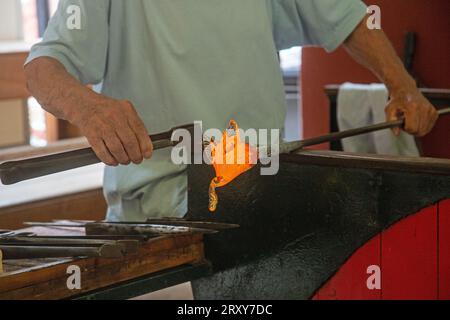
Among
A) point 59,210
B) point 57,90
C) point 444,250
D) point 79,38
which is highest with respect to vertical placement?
point 79,38

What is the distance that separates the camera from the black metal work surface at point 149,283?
5.11 ft

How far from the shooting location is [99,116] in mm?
1533

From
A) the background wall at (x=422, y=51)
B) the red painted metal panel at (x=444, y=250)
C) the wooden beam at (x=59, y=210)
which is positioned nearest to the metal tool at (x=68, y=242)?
the red painted metal panel at (x=444, y=250)

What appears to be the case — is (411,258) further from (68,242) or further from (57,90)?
(57,90)

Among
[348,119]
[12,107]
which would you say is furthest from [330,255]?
[12,107]

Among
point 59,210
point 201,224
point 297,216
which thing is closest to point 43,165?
point 201,224

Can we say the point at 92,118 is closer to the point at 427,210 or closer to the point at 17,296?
the point at 17,296

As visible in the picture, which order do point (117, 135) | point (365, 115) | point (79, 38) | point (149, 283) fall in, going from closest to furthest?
point (117, 135) → point (149, 283) → point (79, 38) → point (365, 115)

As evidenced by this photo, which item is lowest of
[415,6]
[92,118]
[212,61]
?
[92,118]

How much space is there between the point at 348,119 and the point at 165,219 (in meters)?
1.54

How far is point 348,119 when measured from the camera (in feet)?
10.3

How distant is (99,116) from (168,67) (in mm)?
446

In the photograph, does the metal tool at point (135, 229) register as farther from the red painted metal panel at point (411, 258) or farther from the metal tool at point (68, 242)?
the red painted metal panel at point (411, 258)

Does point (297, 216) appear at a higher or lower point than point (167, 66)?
lower
